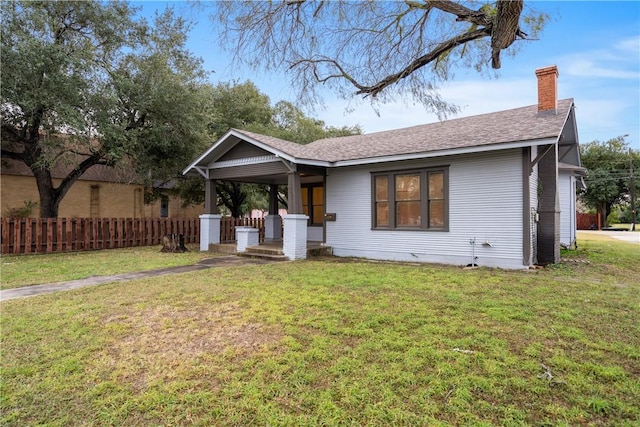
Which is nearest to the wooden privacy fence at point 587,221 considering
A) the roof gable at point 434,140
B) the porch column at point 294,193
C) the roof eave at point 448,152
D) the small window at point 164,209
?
the roof gable at point 434,140

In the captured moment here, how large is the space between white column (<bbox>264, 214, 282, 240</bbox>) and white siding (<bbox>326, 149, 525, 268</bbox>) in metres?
4.77

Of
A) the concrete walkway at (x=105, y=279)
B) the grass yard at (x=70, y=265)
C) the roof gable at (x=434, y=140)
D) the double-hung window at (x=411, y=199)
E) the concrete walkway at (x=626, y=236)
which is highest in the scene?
the roof gable at (x=434, y=140)

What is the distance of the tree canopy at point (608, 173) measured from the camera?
3634 cm

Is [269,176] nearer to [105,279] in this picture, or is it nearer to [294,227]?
[294,227]

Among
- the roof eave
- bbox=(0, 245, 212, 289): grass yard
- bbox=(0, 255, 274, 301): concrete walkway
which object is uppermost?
the roof eave

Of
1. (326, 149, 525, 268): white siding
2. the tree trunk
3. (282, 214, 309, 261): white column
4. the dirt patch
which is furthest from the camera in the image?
the tree trunk

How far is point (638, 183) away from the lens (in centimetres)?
3547

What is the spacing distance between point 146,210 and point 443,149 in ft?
68.4

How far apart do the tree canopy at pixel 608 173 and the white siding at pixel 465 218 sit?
3342 centimetres

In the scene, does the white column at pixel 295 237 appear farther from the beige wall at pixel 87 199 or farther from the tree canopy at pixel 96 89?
the beige wall at pixel 87 199

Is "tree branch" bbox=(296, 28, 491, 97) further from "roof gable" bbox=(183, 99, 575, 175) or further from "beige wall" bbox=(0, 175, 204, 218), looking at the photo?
"beige wall" bbox=(0, 175, 204, 218)

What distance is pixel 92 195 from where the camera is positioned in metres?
21.5

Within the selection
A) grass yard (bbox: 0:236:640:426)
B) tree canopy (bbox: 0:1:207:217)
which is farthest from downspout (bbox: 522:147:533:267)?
tree canopy (bbox: 0:1:207:217)

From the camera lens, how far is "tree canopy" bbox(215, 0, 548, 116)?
4.97 metres
